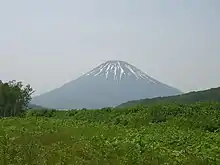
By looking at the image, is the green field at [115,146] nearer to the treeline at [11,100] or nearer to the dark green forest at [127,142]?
the dark green forest at [127,142]

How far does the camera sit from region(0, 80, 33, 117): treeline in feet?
121

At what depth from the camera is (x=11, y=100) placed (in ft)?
122

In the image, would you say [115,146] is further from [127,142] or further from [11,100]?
[11,100]

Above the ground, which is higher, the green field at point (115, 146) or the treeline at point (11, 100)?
the treeline at point (11, 100)

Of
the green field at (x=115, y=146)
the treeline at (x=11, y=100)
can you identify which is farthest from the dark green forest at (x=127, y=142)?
the treeline at (x=11, y=100)

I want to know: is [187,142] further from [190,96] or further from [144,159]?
[190,96]

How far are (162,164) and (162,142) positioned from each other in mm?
4753

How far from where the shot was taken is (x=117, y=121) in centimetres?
2398

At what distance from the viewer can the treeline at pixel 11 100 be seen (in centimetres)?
3691

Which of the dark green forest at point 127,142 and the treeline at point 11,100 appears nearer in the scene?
the dark green forest at point 127,142

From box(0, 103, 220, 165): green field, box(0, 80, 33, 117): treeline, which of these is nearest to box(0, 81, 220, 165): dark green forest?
box(0, 103, 220, 165): green field

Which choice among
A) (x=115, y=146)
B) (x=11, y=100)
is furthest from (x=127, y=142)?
(x=11, y=100)

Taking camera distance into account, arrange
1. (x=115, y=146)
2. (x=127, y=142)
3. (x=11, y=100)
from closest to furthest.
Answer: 1. (x=115, y=146)
2. (x=127, y=142)
3. (x=11, y=100)

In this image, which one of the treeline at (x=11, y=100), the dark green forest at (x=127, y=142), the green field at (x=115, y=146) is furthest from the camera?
the treeline at (x=11, y=100)
